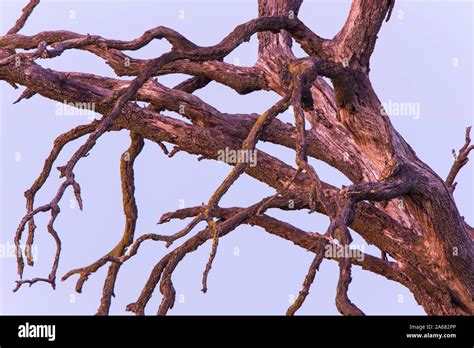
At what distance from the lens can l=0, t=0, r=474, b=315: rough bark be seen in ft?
24.7

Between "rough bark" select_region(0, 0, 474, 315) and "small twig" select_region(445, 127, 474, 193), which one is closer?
"rough bark" select_region(0, 0, 474, 315)

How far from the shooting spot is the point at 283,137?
956cm

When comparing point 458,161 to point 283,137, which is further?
point 458,161

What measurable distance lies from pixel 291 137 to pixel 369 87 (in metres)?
1.22

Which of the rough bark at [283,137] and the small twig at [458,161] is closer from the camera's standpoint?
the rough bark at [283,137]

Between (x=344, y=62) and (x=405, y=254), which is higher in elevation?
(x=344, y=62)

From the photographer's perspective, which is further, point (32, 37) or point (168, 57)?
point (32, 37)

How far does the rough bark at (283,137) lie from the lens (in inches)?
296
